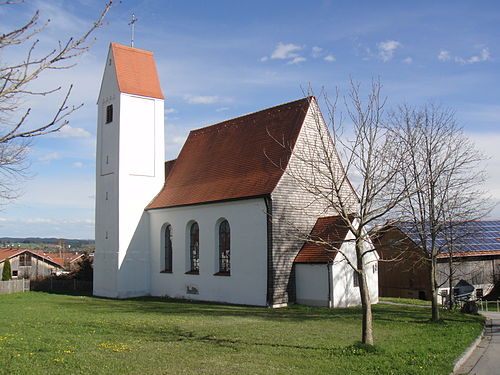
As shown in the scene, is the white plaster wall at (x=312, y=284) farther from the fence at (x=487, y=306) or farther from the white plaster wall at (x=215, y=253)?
the fence at (x=487, y=306)

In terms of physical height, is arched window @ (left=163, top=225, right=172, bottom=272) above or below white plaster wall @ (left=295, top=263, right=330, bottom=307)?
above

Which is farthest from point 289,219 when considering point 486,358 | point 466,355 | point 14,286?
point 14,286

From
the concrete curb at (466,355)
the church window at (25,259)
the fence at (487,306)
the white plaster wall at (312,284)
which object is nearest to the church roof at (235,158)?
the white plaster wall at (312,284)

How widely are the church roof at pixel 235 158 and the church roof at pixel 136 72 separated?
4.16 m

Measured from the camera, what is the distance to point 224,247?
25.4 m

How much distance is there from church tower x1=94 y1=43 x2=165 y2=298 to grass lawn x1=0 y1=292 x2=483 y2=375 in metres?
9.15

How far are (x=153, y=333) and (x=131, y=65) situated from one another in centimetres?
2230

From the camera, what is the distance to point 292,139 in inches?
944

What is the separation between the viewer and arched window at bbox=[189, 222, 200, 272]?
27472 millimetres

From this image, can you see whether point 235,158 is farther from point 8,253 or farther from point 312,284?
point 8,253

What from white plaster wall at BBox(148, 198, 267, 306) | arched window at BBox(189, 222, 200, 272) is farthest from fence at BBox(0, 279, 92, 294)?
arched window at BBox(189, 222, 200, 272)

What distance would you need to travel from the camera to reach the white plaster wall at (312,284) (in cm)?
2190

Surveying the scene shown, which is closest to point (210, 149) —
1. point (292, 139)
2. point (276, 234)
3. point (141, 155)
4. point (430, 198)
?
point (141, 155)

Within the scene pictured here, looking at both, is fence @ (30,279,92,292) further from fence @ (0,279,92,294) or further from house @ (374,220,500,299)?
house @ (374,220,500,299)
